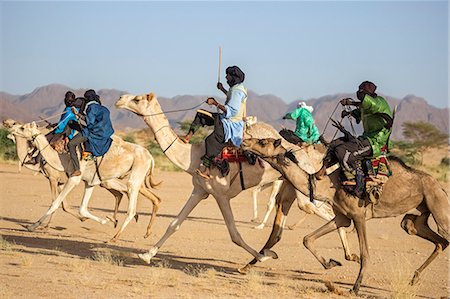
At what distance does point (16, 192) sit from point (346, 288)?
15.2 meters

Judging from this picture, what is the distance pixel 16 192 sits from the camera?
77.3ft

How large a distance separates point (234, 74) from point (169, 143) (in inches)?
55.3

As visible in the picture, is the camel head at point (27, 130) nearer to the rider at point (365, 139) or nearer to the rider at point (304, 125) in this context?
the rider at point (304, 125)

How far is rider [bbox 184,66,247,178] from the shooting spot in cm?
1127

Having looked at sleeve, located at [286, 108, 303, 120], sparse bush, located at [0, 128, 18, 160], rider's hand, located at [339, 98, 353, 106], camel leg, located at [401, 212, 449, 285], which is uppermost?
rider's hand, located at [339, 98, 353, 106]

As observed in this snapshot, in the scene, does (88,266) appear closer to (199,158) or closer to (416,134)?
(199,158)

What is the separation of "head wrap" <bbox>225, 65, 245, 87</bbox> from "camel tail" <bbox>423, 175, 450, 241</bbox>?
2.96m

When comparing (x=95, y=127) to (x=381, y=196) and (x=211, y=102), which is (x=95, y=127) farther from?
(x=381, y=196)

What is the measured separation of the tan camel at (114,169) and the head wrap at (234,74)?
169 inches

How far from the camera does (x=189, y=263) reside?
484 inches

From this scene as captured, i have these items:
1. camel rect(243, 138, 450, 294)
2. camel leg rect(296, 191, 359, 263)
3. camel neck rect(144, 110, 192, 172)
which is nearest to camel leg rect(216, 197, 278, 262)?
camel rect(243, 138, 450, 294)

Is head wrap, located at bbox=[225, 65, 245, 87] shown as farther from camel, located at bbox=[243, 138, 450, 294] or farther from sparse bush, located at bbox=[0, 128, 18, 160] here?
sparse bush, located at bbox=[0, 128, 18, 160]

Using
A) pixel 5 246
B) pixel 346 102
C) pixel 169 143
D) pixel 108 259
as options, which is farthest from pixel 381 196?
pixel 5 246

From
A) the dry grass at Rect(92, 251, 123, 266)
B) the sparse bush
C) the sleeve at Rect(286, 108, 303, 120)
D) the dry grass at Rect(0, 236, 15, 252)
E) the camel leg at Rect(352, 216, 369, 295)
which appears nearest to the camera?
the camel leg at Rect(352, 216, 369, 295)
